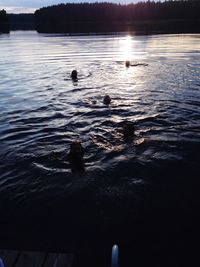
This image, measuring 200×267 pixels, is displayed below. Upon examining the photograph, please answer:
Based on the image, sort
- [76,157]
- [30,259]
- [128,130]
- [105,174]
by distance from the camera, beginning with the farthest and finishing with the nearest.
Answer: [128,130] → [76,157] → [105,174] → [30,259]

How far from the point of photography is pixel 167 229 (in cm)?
859

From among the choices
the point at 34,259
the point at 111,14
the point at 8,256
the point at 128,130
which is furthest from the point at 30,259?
the point at 111,14

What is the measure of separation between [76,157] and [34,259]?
5.02 m

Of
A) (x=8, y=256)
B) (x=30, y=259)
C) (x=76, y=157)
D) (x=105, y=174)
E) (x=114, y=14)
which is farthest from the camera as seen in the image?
(x=114, y=14)

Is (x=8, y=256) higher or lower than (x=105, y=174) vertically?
higher

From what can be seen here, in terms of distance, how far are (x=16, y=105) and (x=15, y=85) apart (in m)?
6.07

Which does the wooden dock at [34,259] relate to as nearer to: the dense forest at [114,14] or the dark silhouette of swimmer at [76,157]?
the dark silhouette of swimmer at [76,157]

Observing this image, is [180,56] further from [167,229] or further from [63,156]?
[167,229]

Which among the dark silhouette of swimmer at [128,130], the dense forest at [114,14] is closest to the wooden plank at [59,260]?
the dark silhouette of swimmer at [128,130]

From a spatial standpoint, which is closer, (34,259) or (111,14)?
(34,259)

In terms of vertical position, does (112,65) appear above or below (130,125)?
below

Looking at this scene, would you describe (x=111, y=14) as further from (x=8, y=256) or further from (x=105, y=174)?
(x=8, y=256)

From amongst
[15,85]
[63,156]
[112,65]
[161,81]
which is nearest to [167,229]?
[63,156]

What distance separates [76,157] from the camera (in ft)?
38.4
